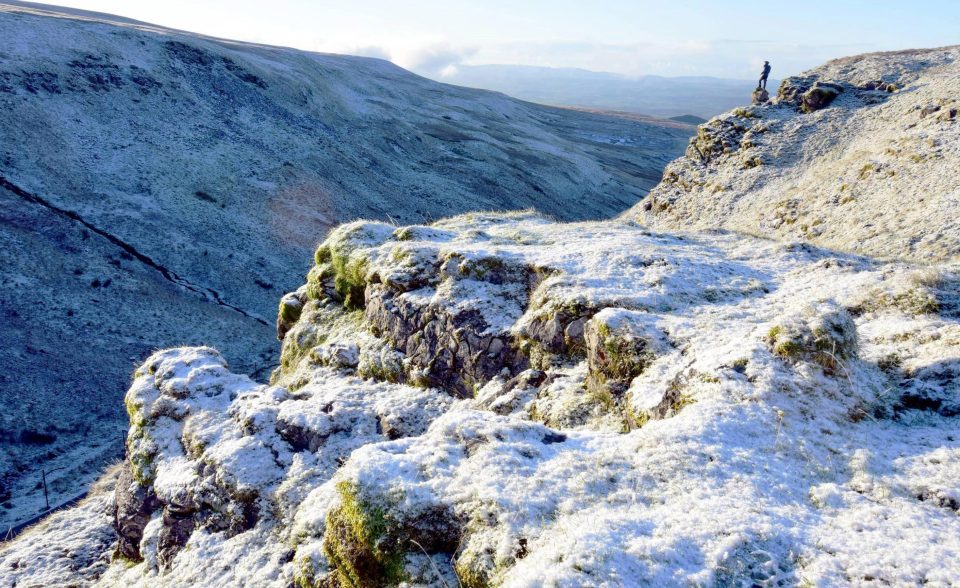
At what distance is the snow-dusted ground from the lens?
806 cm

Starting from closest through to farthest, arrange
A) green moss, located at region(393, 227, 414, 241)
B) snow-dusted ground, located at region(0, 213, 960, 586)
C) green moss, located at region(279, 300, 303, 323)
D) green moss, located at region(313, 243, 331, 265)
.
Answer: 1. snow-dusted ground, located at region(0, 213, 960, 586)
2. green moss, located at region(393, 227, 414, 241)
3. green moss, located at region(313, 243, 331, 265)
4. green moss, located at region(279, 300, 303, 323)

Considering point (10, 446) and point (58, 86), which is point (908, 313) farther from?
point (58, 86)

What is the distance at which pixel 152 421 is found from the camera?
57.1 feet

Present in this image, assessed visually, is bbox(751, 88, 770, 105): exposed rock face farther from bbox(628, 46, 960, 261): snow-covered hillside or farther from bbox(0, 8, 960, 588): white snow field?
bbox(0, 8, 960, 588): white snow field

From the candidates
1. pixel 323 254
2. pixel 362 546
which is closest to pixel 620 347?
pixel 362 546

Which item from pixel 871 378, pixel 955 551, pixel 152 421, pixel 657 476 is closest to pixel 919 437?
pixel 871 378

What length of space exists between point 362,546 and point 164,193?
153 feet

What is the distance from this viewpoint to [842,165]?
106ft

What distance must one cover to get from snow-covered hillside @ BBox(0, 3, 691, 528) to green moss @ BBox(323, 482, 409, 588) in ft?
66.2

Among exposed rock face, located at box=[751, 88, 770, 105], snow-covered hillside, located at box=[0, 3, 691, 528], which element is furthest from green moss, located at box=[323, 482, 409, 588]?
exposed rock face, located at box=[751, 88, 770, 105]

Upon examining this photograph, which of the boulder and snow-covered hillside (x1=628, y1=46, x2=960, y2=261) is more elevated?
the boulder

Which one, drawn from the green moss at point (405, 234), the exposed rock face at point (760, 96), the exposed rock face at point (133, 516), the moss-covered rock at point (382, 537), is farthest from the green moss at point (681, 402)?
the exposed rock face at point (760, 96)

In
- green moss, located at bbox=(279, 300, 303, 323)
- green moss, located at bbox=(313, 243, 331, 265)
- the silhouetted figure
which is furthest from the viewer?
the silhouetted figure

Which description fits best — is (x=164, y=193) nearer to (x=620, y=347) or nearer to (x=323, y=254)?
(x=323, y=254)
